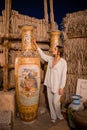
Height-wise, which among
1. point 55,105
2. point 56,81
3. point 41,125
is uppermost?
point 56,81

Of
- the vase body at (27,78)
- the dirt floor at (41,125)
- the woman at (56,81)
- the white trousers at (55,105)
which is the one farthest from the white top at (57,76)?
the dirt floor at (41,125)

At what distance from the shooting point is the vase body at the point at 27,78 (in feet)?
11.7

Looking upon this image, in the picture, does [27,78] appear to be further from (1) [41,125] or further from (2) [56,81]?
(1) [41,125]

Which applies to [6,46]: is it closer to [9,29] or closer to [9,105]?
[9,29]

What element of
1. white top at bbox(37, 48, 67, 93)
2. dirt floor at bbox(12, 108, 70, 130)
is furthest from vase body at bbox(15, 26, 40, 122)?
white top at bbox(37, 48, 67, 93)

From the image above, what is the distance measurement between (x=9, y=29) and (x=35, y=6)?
252 cm

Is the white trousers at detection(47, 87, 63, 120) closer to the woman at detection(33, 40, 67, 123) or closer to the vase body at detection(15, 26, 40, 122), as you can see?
the woman at detection(33, 40, 67, 123)

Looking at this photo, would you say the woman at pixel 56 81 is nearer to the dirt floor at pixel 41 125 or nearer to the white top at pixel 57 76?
the white top at pixel 57 76

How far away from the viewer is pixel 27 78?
3.56 meters

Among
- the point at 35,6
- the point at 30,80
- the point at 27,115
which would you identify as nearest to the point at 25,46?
the point at 30,80

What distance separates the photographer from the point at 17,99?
3725 millimetres

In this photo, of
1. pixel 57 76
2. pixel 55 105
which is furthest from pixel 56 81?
pixel 55 105

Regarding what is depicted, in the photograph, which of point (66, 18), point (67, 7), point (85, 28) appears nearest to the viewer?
point (85, 28)

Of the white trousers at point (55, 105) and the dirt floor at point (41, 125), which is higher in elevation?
the white trousers at point (55, 105)
